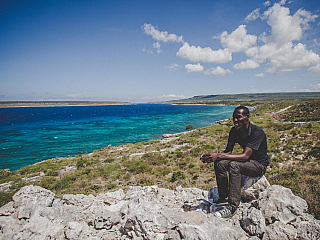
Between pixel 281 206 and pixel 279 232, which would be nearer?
pixel 279 232

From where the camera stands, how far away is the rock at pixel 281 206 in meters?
3.88

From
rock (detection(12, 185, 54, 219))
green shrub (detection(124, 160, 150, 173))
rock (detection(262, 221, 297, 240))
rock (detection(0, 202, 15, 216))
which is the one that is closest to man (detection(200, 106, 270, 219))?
rock (detection(262, 221, 297, 240))

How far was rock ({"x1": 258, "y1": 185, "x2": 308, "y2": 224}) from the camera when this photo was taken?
3883 mm

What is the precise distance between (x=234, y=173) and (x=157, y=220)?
2391 millimetres

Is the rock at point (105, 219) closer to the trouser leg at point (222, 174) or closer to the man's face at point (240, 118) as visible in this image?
the trouser leg at point (222, 174)

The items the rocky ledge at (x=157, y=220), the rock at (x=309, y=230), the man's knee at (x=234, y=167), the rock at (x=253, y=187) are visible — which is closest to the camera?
the rock at (x=309, y=230)

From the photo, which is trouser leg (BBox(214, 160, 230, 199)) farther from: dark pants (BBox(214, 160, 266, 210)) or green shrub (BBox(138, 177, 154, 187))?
green shrub (BBox(138, 177, 154, 187))

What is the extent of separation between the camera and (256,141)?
13.7ft

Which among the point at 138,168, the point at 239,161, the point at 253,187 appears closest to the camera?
the point at 239,161

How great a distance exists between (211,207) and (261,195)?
1.48 metres

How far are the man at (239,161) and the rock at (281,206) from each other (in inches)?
24.9

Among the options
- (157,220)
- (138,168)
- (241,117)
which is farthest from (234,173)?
(138,168)

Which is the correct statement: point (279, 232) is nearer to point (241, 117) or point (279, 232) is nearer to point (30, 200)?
point (241, 117)

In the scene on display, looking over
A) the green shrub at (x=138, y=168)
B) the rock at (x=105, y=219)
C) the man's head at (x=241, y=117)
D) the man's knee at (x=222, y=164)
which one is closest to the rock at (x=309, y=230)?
the man's knee at (x=222, y=164)
